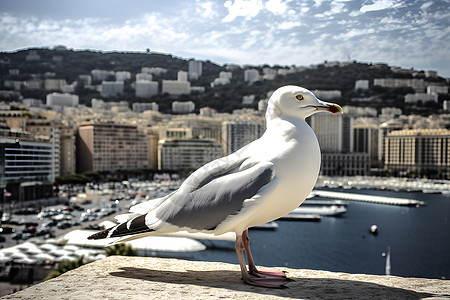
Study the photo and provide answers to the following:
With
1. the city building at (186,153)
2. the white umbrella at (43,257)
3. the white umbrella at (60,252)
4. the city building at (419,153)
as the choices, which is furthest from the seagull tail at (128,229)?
the city building at (419,153)

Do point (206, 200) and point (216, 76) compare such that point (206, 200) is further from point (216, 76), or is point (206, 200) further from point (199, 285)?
point (216, 76)

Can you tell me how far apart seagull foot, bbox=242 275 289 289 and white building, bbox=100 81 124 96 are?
6586cm

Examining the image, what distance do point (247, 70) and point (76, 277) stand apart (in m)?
69.8

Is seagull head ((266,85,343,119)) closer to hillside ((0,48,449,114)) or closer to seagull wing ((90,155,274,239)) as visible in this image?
seagull wing ((90,155,274,239))

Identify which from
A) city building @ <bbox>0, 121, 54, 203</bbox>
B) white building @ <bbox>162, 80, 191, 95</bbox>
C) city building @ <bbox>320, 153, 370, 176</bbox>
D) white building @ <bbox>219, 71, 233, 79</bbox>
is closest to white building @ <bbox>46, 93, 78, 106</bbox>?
white building @ <bbox>162, 80, 191, 95</bbox>

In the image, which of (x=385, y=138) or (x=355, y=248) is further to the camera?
(x=385, y=138)

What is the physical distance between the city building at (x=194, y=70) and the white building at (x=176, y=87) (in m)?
3.67

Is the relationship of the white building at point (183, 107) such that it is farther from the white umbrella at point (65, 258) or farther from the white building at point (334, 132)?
the white umbrella at point (65, 258)

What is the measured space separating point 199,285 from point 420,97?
61.6 meters

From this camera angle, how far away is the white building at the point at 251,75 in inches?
2672

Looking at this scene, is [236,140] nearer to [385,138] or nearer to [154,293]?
[385,138]

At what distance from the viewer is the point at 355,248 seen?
16672mm

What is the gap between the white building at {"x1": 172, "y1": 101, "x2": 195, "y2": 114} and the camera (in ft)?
213

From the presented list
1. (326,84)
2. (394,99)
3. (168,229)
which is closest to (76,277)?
(168,229)
